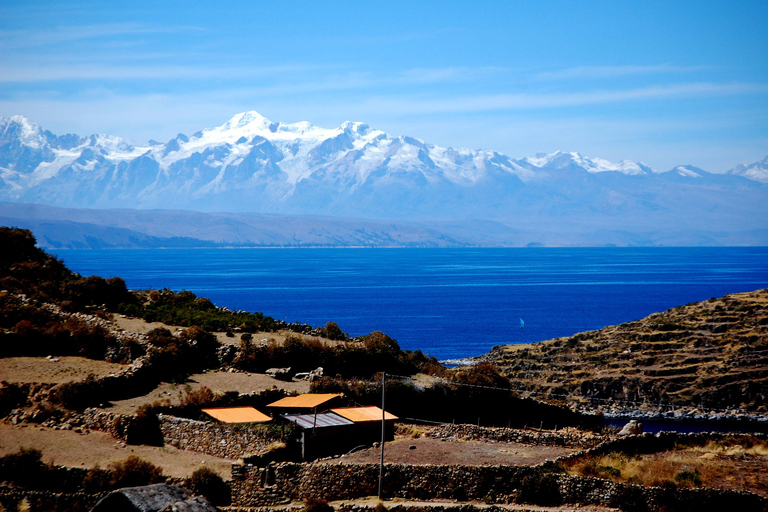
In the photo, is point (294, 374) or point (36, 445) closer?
point (36, 445)

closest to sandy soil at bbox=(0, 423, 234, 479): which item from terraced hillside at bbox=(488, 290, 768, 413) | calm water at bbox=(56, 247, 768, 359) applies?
terraced hillside at bbox=(488, 290, 768, 413)

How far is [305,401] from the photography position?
86.6 ft

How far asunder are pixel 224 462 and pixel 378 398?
31.3 feet

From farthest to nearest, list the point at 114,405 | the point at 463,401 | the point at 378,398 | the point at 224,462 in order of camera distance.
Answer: the point at 463,401 < the point at 378,398 < the point at 114,405 < the point at 224,462

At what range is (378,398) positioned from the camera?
1220 inches

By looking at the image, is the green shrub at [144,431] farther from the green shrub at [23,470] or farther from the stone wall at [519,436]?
the stone wall at [519,436]

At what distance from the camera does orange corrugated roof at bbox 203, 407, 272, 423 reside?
80.8 ft

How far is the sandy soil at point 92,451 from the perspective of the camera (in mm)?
21875

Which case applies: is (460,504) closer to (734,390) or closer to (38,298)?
(38,298)

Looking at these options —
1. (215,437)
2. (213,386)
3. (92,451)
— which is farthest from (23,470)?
(213,386)

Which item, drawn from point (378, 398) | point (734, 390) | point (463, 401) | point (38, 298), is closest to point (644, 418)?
point (734, 390)

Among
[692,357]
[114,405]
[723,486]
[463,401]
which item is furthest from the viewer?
[692,357]

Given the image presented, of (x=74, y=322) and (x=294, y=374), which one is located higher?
(x=74, y=322)

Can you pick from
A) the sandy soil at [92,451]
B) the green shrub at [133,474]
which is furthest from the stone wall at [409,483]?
the green shrub at [133,474]
